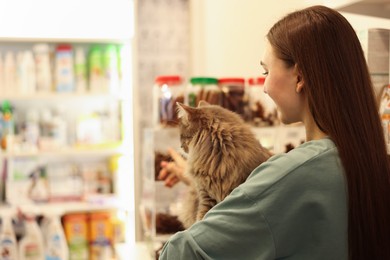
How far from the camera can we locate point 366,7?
4.31 feet

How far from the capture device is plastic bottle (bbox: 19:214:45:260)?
2994 mm

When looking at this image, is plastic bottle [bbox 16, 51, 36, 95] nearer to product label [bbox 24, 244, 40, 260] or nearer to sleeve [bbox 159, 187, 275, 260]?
product label [bbox 24, 244, 40, 260]

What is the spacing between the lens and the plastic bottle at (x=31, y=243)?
2994 mm

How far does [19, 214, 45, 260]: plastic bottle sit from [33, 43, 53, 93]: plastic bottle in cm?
80

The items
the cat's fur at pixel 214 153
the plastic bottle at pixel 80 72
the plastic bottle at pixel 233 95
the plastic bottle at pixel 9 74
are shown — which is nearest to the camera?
the cat's fur at pixel 214 153

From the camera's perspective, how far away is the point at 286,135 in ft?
7.11

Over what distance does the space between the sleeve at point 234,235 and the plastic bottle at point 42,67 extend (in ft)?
7.99

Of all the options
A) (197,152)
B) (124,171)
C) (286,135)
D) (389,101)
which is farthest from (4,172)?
(389,101)

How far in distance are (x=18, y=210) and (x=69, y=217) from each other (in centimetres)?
33

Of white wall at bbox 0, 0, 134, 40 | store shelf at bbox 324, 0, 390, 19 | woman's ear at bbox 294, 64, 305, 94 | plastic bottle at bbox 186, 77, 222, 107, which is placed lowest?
plastic bottle at bbox 186, 77, 222, 107

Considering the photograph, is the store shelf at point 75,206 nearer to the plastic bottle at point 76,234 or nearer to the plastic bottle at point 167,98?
the plastic bottle at point 76,234

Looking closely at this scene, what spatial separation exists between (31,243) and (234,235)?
8.03 feet

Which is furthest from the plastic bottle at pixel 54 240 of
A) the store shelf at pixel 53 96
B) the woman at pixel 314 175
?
the woman at pixel 314 175

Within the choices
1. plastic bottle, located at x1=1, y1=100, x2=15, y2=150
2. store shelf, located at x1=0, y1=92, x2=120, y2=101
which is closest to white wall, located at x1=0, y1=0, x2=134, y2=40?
store shelf, located at x1=0, y1=92, x2=120, y2=101
